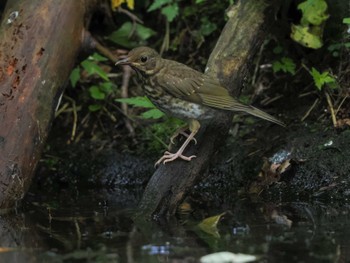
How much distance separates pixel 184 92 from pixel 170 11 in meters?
2.20

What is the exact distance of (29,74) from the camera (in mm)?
5578

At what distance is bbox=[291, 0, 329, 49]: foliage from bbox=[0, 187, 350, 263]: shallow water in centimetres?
171

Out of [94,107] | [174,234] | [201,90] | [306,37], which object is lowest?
[174,234]

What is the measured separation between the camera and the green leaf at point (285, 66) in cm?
656

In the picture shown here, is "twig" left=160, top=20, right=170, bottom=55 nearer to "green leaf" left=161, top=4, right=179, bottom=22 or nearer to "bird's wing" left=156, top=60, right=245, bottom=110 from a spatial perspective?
Result: "green leaf" left=161, top=4, right=179, bottom=22

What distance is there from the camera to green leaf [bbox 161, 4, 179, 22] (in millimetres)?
7199

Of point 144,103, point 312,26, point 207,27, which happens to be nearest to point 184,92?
point 144,103

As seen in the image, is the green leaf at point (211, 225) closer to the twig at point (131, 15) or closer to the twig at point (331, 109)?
the twig at point (331, 109)

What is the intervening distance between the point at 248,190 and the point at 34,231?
1.91 metres

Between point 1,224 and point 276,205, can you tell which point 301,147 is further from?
point 1,224

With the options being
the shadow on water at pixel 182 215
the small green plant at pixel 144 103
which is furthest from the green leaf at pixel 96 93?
the small green plant at pixel 144 103

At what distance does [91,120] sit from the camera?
A: 735 centimetres

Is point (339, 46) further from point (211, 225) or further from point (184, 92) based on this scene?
point (211, 225)

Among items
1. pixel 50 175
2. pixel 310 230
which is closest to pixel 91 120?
pixel 50 175
